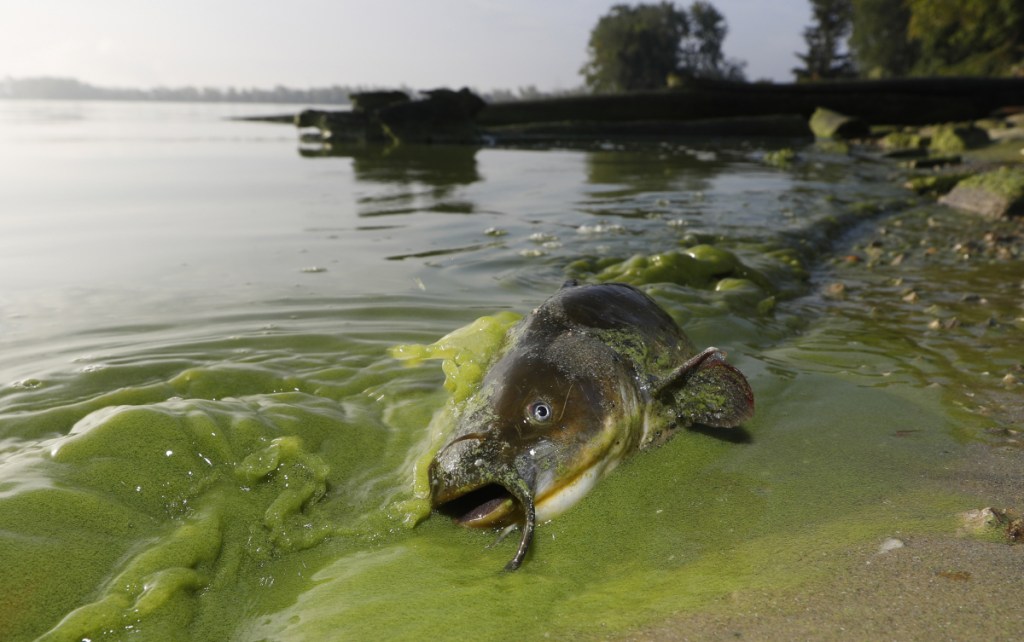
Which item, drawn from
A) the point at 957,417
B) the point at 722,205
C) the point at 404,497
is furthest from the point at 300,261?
the point at 722,205

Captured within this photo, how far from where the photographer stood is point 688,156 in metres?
17.9

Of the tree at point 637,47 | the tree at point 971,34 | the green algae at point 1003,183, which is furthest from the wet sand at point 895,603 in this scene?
the tree at point 637,47

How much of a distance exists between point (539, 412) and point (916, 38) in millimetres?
60721

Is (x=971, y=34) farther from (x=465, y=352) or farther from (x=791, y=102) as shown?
(x=465, y=352)

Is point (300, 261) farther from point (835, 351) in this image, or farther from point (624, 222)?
point (835, 351)

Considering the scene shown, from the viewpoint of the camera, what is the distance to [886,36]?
176 feet

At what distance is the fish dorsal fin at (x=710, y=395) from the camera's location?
2.88 metres

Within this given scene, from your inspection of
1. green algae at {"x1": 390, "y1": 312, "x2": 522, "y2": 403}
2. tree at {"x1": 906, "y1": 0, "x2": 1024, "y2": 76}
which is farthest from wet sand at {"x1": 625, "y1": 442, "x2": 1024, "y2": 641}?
tree at {"x1": 906, "y1": 0, "x2": 1024, "y2": 76}

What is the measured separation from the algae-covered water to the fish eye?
33 cm

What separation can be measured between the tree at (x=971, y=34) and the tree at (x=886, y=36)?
8.23 metres

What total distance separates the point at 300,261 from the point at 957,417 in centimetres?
503

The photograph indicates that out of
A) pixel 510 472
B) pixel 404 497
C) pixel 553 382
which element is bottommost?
pixel 404 497

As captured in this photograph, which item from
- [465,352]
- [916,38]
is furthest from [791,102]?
[916,38]

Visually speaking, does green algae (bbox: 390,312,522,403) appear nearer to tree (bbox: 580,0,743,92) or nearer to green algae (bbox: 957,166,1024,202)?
green algae (bbox: 957,166,1024,202)
